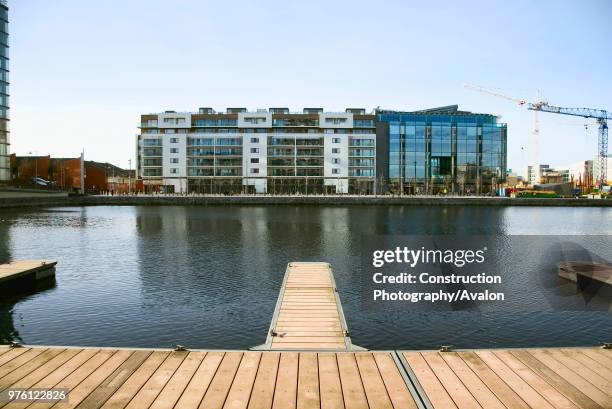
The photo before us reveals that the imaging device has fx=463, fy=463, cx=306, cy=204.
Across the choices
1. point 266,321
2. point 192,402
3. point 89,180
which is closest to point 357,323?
point 266,321

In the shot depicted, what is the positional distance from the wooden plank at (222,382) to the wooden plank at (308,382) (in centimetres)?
162

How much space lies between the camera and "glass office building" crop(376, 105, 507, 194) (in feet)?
527

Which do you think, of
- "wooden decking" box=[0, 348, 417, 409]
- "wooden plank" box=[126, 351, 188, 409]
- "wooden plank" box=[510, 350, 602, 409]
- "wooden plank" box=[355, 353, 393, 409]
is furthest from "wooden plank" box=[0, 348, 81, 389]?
"wooden plank" box=[510, 350, 602, 409]

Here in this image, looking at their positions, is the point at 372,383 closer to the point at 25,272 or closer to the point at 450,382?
the point at 450,382

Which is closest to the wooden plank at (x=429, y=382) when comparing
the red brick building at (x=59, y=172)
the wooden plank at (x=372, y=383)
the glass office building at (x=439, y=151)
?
the wooden plank at (x=372, y=383)

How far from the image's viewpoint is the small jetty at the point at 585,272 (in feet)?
94.5

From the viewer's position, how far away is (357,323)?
838 inches

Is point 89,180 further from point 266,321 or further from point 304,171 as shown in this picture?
point 266,321

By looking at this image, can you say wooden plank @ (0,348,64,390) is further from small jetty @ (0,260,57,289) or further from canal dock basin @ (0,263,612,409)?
small jetty @ (0,260,57,289)

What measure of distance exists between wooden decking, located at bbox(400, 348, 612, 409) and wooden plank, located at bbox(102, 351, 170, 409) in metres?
6.35

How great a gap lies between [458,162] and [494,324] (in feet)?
491

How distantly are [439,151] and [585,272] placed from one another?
448 ft

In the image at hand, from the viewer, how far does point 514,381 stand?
11000 millimetres

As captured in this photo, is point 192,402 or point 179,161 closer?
Answer: point 192,402
